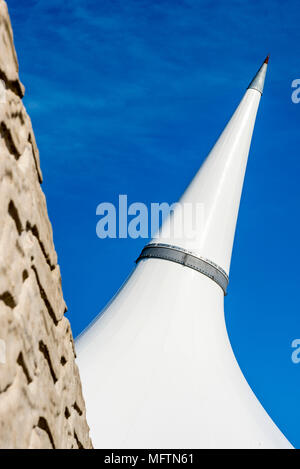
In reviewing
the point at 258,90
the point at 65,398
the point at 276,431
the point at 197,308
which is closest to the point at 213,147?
the point at 258,90

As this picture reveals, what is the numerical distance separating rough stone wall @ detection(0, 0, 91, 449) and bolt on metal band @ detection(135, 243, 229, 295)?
22.4ft

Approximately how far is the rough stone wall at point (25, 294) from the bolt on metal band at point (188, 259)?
6.81 meters

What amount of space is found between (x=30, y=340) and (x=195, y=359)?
6657 millimetres

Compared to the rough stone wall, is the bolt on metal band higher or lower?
higher

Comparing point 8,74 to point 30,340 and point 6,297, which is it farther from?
point 30,340

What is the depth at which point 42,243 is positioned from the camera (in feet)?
7.74

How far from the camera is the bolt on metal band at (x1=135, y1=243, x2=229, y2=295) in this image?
9.41 metres

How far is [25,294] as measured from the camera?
2088mm

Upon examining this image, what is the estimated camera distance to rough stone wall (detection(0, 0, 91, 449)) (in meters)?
1.89

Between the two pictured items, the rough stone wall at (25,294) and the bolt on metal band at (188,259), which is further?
the bolt on metal band at (188,259)

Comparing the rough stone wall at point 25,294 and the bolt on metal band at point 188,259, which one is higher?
the bolt on metal band at point 188,259

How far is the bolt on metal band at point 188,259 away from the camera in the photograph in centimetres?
941

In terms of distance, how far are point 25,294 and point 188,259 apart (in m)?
7.38

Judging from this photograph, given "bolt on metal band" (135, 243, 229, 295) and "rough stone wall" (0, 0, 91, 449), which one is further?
"bolt on metal band" (135, 243, 229, 295)
